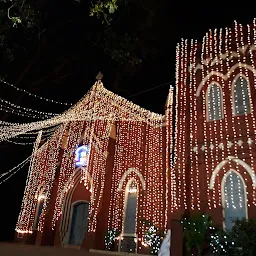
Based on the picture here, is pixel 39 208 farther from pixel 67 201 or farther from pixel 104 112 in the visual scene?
pixel 104 112

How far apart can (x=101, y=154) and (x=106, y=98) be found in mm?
3162

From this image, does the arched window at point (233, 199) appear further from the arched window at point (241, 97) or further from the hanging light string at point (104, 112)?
the hanging light string at point (104, 112)

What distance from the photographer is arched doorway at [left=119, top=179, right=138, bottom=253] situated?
529 inches

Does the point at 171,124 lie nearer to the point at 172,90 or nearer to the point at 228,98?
the point at 172,90

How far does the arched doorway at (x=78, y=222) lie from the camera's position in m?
16.3

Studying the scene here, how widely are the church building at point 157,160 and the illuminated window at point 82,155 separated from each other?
0.10 meters

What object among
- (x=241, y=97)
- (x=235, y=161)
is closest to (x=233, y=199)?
(x=235, y=161)

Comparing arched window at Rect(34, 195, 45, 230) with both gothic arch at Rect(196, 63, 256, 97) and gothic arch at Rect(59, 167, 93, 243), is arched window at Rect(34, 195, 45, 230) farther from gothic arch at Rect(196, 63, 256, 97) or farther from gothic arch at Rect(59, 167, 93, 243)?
gothic arch at Rect(196, 63, 256, 97)

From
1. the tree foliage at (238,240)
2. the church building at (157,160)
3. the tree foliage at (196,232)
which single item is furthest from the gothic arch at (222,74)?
the tree foliage at (238,240)

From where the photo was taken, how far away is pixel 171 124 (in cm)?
1422

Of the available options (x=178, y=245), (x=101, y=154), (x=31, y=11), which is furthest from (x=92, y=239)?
(x=31, y=11)

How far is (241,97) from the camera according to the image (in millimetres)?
11430

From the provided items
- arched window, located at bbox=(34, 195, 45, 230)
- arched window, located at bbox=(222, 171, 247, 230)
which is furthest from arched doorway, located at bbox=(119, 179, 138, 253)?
arched window, located at bbox=(34, 195, 45, 230)

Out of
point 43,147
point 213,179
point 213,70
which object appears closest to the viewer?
point 213,179
